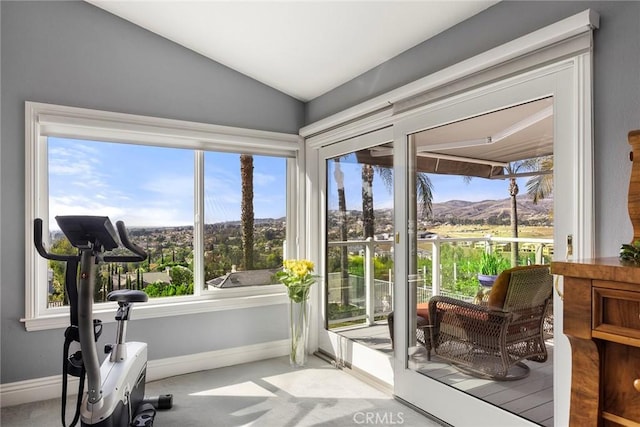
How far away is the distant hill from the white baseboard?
207 cm

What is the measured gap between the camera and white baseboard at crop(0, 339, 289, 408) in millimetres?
2812

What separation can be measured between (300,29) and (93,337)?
88.8 inches

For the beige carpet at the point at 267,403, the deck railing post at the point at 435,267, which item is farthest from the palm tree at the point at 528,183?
the beige carpet at the point at 267,403

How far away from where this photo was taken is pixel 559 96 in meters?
1.90

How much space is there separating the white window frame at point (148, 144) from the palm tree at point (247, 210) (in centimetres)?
14

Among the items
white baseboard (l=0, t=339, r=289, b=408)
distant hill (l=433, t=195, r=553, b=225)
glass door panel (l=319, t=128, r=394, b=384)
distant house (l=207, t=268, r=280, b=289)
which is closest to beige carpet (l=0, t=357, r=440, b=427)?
white baseboard (l=0, t=339, r=289, b=408)

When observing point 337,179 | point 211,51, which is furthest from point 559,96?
point 211,51

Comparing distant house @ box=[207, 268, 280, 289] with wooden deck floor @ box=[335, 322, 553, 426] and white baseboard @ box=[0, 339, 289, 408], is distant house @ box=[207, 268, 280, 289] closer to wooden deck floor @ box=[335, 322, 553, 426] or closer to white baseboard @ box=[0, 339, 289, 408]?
white baseboard @ box=[0, 339, 289, 408]

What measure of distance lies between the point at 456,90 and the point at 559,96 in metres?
0.59

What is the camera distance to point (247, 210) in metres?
3.82

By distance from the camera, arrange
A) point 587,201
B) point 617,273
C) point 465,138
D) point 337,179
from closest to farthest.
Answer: point 617,273, point 587,201, point 465,138, point 337,179

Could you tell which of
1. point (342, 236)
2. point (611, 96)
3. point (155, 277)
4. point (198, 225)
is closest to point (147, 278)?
point (155, 277)

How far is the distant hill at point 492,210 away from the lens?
2018mm

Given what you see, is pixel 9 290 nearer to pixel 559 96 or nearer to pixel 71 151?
pixel 71 151
